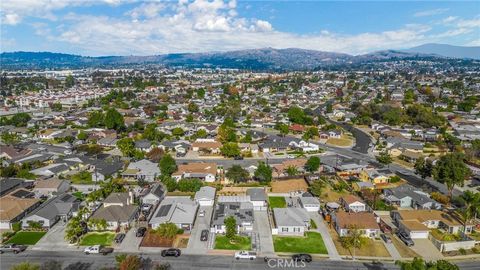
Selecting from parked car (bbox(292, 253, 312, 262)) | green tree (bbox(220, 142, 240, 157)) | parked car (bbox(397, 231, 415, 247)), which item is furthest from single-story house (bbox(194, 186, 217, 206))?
parked car (bbox(397, 231, 415, 247))

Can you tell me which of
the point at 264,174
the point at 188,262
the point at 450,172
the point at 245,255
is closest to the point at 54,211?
the point at 188,262

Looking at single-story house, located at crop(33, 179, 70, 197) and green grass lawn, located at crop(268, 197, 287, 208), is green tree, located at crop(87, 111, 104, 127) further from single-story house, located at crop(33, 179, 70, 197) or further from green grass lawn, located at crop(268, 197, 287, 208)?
green grass lawn, located at crop(268, 197, 287, 208)

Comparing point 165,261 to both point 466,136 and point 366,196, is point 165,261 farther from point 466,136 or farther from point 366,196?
point 466,136

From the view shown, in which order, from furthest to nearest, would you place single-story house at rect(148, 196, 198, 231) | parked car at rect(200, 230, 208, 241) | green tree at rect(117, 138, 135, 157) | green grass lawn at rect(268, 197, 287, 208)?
green tree at rect(117, 138, 135, 157)
green grass lawn at rect(268, 197, 287, 208)
single-story house at rect(148, 196, 198, 231)
parked car at rect(200, 230, 208, 241)

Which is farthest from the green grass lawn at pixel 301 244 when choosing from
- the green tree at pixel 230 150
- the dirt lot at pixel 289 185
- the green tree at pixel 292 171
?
the green tree at pixel 230 150

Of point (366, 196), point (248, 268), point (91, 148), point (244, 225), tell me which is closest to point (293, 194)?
point (366, 196)

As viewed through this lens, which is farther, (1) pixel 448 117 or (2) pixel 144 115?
(2) pixel 144 115
